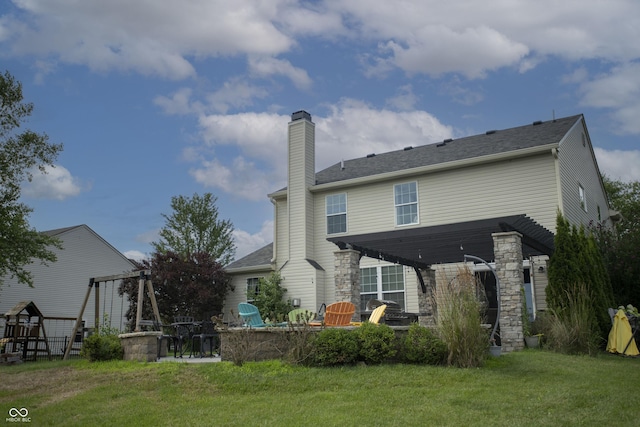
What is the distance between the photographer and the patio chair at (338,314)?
1059cm

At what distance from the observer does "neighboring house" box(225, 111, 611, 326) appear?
48.3 feet

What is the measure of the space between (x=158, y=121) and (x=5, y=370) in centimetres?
703

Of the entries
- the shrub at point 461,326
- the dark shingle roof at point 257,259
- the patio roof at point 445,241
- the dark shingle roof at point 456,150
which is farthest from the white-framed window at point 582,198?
the dark shingle roof at point 257,259

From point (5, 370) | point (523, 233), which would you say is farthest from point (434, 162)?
point (5, 370)

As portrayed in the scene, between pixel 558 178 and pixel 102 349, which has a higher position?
pixel 558 178

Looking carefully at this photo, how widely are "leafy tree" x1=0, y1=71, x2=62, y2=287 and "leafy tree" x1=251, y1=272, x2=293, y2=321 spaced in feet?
22.7

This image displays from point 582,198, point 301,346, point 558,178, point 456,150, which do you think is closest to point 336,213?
point 456,150

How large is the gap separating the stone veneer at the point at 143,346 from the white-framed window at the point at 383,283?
7.87m

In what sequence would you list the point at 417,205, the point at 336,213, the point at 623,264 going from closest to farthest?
the point at 623,264, the point at 417,205, the point at 336,213

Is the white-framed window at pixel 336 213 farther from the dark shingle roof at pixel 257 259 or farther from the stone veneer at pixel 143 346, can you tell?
the stone veneer at pixel 143 346

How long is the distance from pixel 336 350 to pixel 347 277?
17.1 ft

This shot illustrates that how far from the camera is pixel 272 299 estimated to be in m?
17.8

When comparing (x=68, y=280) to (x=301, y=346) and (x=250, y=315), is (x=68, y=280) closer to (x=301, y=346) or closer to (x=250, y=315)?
(x=250, y=315)

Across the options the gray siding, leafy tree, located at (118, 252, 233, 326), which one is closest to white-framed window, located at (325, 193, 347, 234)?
leafy tree, located at (118, 252, 233, 326)
